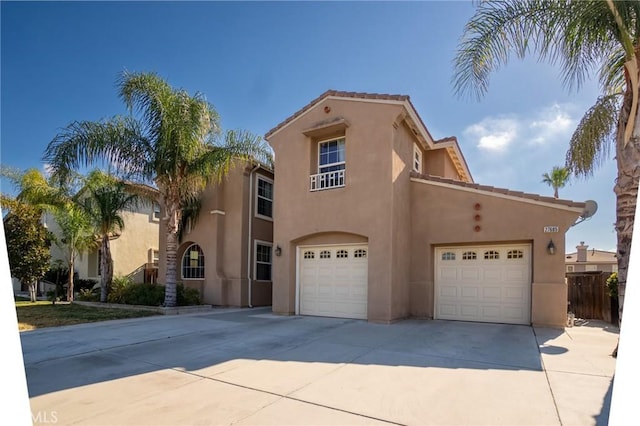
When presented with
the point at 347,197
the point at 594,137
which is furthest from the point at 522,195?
the point at 347,197

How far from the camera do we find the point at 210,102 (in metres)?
15.1

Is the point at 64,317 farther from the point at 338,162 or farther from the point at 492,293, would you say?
the point at 492,293

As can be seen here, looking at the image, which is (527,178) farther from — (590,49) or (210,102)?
(210,102)

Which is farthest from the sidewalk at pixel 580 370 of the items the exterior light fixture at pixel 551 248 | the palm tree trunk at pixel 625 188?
the exterior light fixture at pixel 551 248

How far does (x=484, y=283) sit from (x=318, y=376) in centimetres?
833

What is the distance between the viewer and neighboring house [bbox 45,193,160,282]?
2275 cm

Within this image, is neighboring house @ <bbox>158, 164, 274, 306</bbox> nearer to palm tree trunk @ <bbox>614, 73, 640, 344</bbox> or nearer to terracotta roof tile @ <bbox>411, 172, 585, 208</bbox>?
terracotta roof tile @ <bbox>411, 172, 585, 208</bbox>

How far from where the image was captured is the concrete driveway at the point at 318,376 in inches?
179

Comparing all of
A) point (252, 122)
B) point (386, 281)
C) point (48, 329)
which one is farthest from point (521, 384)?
point (252, 122)

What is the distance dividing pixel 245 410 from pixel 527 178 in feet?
45.4

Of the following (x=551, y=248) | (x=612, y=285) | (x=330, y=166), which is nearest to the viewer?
(x=551, y=248)

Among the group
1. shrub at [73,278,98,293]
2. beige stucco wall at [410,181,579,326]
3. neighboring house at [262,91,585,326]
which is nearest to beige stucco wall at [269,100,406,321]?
neighboring house at [262,91,585,326]

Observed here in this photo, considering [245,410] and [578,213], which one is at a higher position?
[578,213]

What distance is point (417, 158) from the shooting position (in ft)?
50.6
